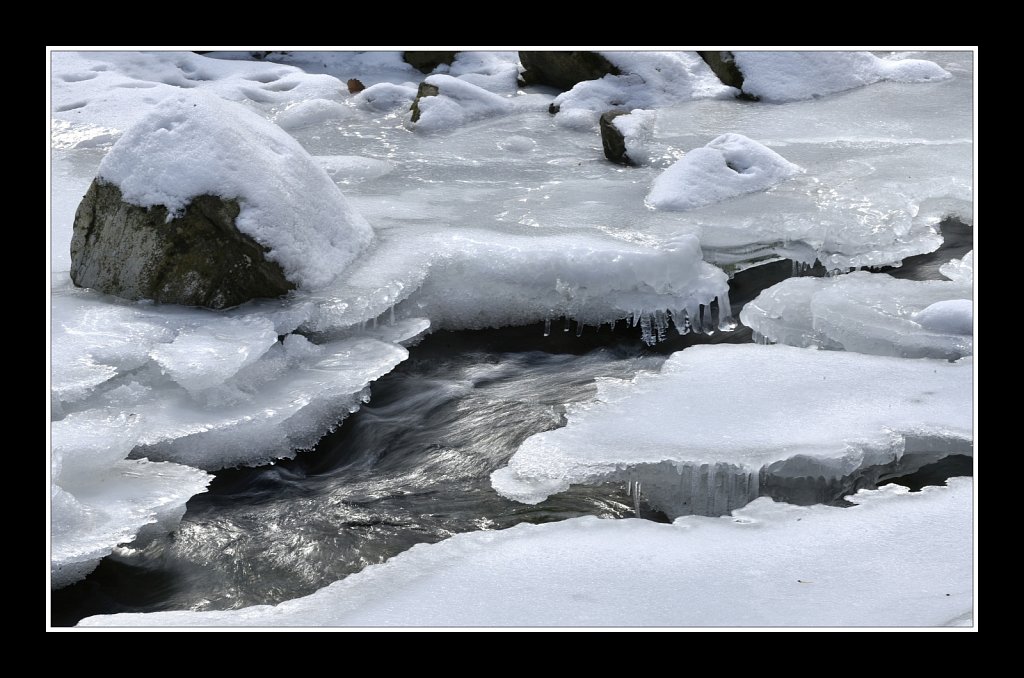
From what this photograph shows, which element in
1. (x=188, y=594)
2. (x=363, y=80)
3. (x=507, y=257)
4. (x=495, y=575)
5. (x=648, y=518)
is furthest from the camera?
(x=363, y=80)

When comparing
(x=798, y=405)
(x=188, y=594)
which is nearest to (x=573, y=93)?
(x=798, y=405)

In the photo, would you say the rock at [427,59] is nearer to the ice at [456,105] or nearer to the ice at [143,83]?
the ice at [143,83]

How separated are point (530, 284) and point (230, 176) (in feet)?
5.58

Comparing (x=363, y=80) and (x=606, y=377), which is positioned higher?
(x=363, y=80)

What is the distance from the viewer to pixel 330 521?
151 inches

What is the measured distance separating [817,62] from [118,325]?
23.4ft

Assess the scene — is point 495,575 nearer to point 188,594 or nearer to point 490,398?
point 188,594

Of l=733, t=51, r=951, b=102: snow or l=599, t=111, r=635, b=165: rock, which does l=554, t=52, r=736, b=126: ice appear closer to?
l=733, t=51, r=951, b=102: snow

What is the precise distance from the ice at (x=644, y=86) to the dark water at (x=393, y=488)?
14.5 feet

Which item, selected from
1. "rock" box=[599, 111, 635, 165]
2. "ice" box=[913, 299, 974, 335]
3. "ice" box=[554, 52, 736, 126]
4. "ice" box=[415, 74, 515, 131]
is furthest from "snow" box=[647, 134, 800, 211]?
"ice" box=[415, 74, 515, 131]

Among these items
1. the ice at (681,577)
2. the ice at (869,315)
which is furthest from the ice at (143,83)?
the ice at (681,577)

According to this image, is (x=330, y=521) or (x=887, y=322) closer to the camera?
(x=330, y=521)

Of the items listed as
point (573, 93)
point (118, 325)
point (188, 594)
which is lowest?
point (188, 594)

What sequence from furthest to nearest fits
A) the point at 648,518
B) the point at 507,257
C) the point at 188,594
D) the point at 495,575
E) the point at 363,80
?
1. the point at 363,80
2. the point at 507,257
3. the point at 648,518
4. the point at 188,594
5. the point at 495,575
